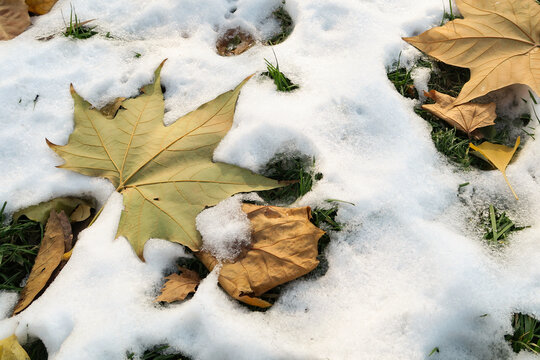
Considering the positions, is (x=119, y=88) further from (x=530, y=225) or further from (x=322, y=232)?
(x=530, y=225)

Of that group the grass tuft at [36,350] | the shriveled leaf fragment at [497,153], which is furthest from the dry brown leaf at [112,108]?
the shriveled leaf fragment at [497,153]

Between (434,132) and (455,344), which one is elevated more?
(434,132)

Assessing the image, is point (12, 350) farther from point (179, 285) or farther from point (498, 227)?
point (498, 227)

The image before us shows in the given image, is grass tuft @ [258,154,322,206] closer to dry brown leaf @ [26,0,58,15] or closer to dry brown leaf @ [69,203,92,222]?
dry brown leaf @ [69,203,92,222]

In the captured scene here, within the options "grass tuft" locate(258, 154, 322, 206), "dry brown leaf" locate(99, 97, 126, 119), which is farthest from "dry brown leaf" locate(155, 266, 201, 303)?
"dry brown leaf" locate(99, 97, 126, 119)

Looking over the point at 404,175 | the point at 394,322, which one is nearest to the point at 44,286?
the point at 394,322

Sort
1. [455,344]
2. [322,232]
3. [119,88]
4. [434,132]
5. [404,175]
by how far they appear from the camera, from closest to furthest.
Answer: [455,344], [322,232], [404,175], [434,132], [119,88]

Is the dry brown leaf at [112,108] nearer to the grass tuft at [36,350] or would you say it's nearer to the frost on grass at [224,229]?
the frost on grass at [224,229]
